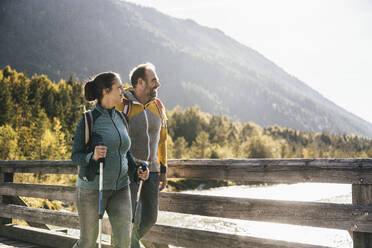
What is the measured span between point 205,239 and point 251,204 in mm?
580

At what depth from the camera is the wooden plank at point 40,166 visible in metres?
4.58

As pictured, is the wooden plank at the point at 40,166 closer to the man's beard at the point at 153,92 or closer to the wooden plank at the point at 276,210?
the wooden plank at the point at 276,210

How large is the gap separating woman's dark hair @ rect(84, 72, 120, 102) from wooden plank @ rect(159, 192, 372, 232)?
152 cm

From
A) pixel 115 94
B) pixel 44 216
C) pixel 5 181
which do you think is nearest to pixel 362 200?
pixel 115 94

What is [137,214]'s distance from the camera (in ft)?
11.5

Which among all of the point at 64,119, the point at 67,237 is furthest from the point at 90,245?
the point at 64,119

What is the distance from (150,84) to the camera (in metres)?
3.44

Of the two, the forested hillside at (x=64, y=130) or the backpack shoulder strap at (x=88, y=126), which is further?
the forested hillside at (x=64, y=130)

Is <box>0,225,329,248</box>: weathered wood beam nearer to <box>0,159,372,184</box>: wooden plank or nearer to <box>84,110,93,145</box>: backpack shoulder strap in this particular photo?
<box>0,159,372,184</box>: wooden plank

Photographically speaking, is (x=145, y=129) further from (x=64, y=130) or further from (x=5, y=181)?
(x=64, y=130)

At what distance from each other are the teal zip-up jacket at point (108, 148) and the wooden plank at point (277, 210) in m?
1.13

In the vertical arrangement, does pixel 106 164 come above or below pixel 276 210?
above

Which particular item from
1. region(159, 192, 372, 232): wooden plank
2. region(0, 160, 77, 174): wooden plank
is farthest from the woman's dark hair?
region(0, 160, 77, 174): wooden plank

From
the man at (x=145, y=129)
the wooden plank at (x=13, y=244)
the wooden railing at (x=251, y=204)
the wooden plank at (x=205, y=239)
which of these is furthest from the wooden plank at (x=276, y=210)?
the wooden plank at (x=13, y=244)
